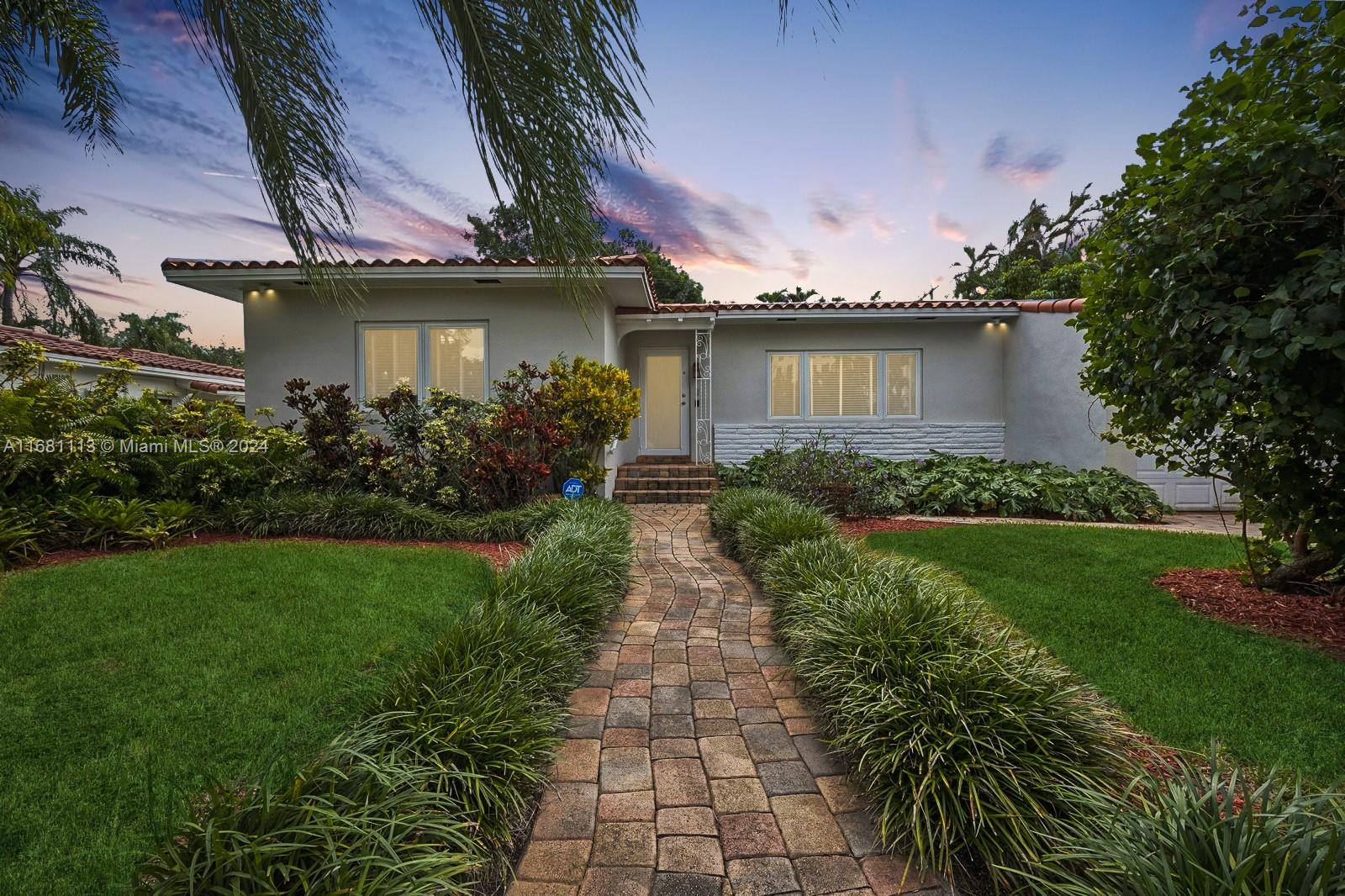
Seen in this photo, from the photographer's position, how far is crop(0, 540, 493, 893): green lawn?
6.46ft

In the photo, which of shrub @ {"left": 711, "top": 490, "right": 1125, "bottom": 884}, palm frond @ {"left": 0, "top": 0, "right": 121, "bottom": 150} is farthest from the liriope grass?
palm frond @ {"left": 0, "top": 0, "right": 121, "bottom": 150}

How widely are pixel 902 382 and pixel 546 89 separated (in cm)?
1201

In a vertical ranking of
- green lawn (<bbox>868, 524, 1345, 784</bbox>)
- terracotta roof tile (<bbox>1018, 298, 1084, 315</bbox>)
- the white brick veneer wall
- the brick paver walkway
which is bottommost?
the brick paver walkway

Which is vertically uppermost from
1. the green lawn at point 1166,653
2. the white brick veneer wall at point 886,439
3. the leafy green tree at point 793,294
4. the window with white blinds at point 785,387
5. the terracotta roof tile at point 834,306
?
the leafy green tree at point 793,294

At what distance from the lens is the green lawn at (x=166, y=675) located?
77.5 inches

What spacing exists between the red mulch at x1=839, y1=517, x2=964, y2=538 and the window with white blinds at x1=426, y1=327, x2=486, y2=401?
592 centimetres

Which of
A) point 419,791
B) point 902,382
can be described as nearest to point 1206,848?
point 419,791

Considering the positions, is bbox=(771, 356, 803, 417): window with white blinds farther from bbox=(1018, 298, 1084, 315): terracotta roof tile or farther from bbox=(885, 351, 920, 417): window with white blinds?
bbox=(1018, 298, 1084, 315): terracotta roof tile

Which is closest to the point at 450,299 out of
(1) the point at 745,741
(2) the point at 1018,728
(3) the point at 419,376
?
(3) the point at 419,376

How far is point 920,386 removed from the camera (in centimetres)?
1200

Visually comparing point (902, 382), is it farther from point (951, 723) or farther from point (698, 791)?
point (698, 791)

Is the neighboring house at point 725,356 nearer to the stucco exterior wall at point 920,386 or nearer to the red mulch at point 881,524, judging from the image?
the stucco exterior wall at point 920,386

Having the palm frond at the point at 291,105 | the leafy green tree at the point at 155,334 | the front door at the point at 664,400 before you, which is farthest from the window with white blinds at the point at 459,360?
the leafy green tree at the point at 155,334

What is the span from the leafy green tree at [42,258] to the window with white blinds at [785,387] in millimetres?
9787
